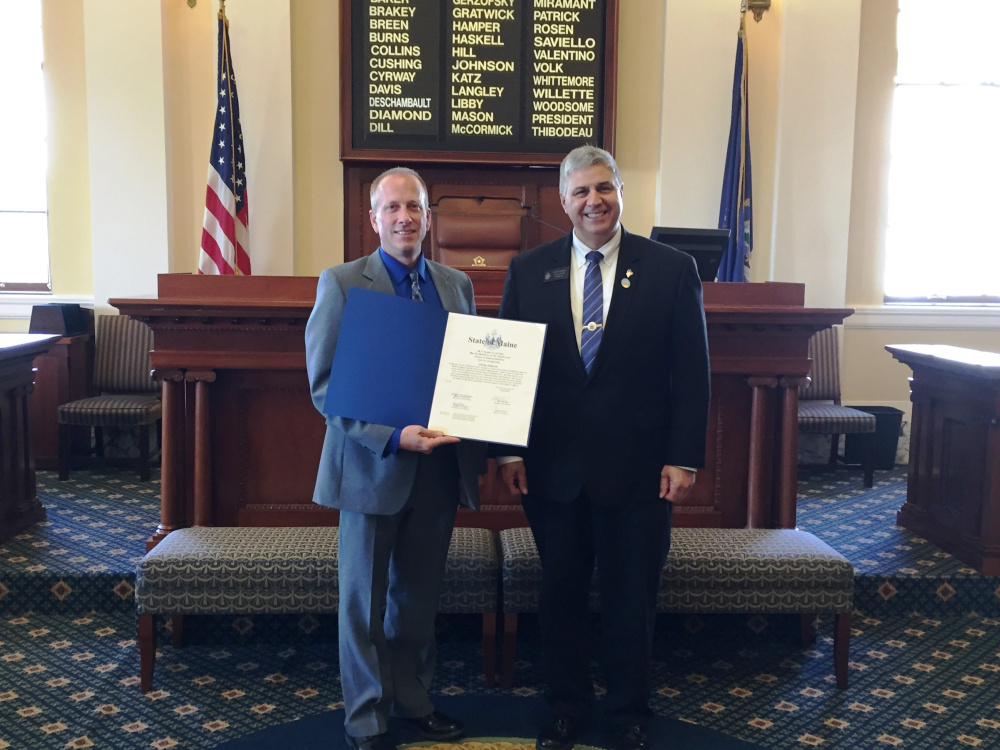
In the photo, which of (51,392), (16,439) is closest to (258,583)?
(16,439)

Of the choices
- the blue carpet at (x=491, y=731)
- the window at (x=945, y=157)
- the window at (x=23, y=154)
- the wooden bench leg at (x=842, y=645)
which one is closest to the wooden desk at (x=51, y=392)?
the window at (x=23, y=154)

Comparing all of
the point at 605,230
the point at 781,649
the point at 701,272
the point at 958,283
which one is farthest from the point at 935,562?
the point at 958,283

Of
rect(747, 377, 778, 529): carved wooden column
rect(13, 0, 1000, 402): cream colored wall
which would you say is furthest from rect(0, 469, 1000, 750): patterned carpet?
rect(13, 0, 1000, 402): cream colored wall

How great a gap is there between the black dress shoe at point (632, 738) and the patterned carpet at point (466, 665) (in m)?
0.35

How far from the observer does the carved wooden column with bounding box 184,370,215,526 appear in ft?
10.9

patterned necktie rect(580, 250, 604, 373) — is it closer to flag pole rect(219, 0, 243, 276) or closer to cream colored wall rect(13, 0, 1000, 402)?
flag pole rect(219, 0, 243, 276)

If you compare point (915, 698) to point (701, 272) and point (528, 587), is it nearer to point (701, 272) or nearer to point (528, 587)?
point (528, 587)

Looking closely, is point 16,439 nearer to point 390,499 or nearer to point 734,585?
point 390,499

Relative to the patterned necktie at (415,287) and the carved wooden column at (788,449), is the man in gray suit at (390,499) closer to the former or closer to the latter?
the patterned necktie at (415,287)

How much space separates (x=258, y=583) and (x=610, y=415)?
135cm

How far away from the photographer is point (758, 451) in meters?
Result: 3.38

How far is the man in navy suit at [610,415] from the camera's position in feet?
7.52

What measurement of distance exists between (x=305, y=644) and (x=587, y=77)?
13.8 ft

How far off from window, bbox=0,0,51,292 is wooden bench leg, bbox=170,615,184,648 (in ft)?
12.9
